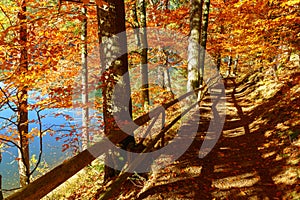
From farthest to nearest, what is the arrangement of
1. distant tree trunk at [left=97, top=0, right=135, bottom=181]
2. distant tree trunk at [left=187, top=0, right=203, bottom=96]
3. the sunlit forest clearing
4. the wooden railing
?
1. distant tree trunk at [left=187, top=0, right=203, bottom=96]
2. distant tree trunk at [left=97, top=0, right=135, bottom=181]
3. the sunlit forest clearing
4. the wooden railing

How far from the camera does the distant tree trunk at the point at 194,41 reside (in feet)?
34.9

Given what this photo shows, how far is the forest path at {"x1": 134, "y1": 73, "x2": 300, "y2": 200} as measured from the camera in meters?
4.77

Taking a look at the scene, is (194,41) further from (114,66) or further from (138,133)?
(114,66)

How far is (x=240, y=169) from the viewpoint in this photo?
A: 5.70 metres

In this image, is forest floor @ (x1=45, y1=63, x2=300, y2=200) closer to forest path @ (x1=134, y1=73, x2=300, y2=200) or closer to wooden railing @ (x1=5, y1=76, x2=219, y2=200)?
forest path @ (x1=134, y1=73, x2=300, y2=200)

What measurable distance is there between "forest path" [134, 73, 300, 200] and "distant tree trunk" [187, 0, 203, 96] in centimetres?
342

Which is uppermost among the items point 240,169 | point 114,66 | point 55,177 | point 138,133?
point 114,66

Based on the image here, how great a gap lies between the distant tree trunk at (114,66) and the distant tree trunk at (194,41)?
571cm

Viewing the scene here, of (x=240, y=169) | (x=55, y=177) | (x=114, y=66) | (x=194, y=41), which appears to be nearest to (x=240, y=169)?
(x=240, y=169)

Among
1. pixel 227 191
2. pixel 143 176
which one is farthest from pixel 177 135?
pixel 227 191

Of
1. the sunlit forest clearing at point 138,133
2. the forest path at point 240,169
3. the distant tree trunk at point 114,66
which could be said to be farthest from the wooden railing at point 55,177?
the distant tree trunk at point 114,66

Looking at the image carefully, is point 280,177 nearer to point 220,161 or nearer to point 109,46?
point 220,161

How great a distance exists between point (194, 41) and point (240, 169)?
22.2 feet

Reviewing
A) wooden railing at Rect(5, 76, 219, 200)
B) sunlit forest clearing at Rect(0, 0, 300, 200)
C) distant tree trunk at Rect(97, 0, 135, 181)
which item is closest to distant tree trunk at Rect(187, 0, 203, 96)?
sunlit forest clearing at Rect(0, 0, 300, 200)
